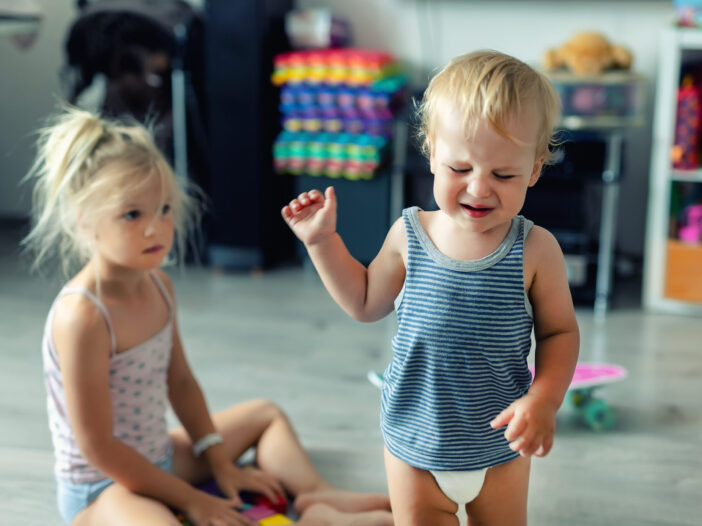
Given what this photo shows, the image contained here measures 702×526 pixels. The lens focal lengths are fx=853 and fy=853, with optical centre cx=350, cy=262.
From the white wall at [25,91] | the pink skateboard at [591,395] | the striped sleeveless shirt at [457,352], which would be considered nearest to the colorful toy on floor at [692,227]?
the pink skateboard at [591,395]

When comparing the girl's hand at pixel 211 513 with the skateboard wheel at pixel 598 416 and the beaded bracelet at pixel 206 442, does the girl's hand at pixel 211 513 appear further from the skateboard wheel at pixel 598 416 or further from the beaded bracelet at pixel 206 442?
the skateboard wheel at pixel 598 416

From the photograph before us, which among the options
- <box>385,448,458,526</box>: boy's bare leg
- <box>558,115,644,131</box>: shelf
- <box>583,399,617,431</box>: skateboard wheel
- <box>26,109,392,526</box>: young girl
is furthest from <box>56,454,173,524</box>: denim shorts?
<box>558,115,644,131</box>: shelf

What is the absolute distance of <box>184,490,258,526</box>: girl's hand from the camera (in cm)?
119

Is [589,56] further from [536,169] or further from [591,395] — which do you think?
[536,169]

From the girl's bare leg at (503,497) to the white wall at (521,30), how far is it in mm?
1941

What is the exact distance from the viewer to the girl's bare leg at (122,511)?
1.12 m

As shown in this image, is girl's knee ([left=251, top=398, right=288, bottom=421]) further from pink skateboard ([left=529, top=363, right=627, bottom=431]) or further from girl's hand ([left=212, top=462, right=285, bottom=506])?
pink skateboard ([left=529, top=363, right=627, bottom=431])

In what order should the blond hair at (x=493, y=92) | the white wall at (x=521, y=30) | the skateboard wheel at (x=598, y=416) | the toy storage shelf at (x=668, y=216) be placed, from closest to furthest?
the blond hair at (x=493, y=92)
the skateboard wheel at (x=598, y=416)
the toy storage shelf at (x=668, y=216)
the white wall at (x=521, y=30)

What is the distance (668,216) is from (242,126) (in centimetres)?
126

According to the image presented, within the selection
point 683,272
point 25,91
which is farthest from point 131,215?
point 25,91

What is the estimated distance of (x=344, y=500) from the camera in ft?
4.20

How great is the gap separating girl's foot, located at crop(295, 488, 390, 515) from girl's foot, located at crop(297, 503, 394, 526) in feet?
0.07

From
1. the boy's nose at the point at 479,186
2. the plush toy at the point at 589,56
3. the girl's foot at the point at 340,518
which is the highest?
the plush toy at the point at 589,56

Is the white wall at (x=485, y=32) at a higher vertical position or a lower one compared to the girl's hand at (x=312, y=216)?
higher
